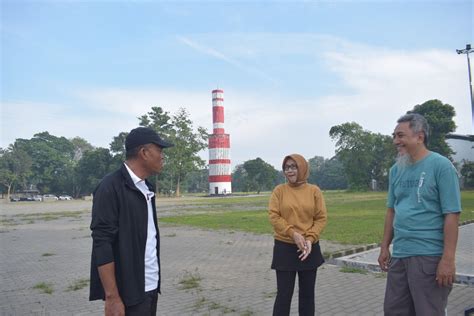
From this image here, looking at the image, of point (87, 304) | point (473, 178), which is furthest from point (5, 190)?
point (87, 304)

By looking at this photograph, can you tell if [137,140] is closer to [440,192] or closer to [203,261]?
[440,192]

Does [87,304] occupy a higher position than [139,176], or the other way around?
[139,176]

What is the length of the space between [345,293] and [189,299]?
2.05 metres

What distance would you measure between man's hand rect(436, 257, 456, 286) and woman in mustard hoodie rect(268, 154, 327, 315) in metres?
1.10

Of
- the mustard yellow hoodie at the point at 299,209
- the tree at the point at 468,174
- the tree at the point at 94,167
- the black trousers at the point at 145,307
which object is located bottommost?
the black trousers at the point at 145,307

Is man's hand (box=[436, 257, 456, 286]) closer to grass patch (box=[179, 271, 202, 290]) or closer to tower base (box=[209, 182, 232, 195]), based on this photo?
grass patch (box=[179, 271, 202, 290])

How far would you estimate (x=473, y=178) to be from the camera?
4359 centimetres

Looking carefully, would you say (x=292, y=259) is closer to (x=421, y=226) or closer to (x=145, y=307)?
(x=421, y=226)

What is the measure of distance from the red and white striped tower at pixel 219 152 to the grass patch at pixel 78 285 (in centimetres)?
5852

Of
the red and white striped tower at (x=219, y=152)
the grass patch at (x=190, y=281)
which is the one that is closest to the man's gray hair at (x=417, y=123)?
the grass patch at (x=190, y=281)

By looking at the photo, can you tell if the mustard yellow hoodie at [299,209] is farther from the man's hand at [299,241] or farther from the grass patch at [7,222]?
the grass patch at [7,222]

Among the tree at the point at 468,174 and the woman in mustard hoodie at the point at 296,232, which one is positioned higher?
the tree at the point at 468,174

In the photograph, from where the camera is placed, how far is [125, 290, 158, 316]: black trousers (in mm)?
2426

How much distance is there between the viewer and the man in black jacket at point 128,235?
7.61 ft
